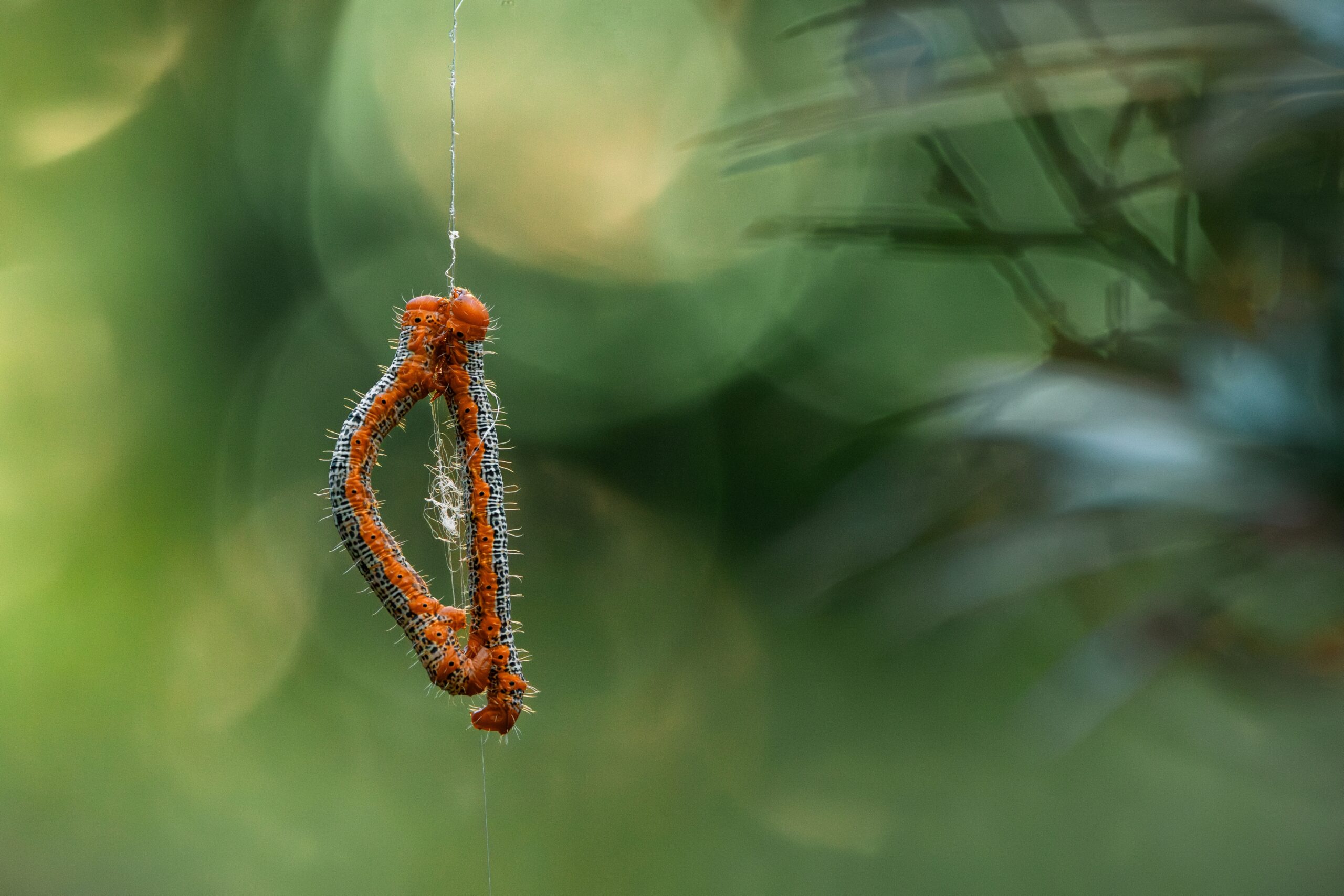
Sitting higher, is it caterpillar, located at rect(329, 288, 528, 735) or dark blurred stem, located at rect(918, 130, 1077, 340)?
dark blurred stem, located at rect(918, 130, 1077, 340)

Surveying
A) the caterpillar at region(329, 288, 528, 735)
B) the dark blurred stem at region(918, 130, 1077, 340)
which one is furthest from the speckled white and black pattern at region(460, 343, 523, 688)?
the dark blurred stem at region(918, 130, 1077, 340)

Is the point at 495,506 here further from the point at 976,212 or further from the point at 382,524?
the point at 976,212

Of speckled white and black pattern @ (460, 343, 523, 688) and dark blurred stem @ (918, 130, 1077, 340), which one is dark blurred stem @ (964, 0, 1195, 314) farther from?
speckled white and black pattern @ (460, 343, 523, 688)

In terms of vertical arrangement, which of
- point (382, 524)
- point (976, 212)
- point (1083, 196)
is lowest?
point (382, 524)

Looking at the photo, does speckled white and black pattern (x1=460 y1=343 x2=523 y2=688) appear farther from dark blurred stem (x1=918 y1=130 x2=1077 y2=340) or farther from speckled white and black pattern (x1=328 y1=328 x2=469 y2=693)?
dark blurred stem (x1=918 y1=130 x2=1077 y2=340)

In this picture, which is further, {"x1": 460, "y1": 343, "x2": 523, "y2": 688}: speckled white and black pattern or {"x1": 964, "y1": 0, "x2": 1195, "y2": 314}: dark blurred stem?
{"x1": 964, "y1": 0, "x2": 1195, "y2": 314}: dark blurred stem

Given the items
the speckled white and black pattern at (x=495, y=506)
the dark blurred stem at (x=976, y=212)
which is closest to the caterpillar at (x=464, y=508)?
the speckled white and black pattern at (x=495, y=506)

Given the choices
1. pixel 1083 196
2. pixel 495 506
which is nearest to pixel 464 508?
pixel 495 506
